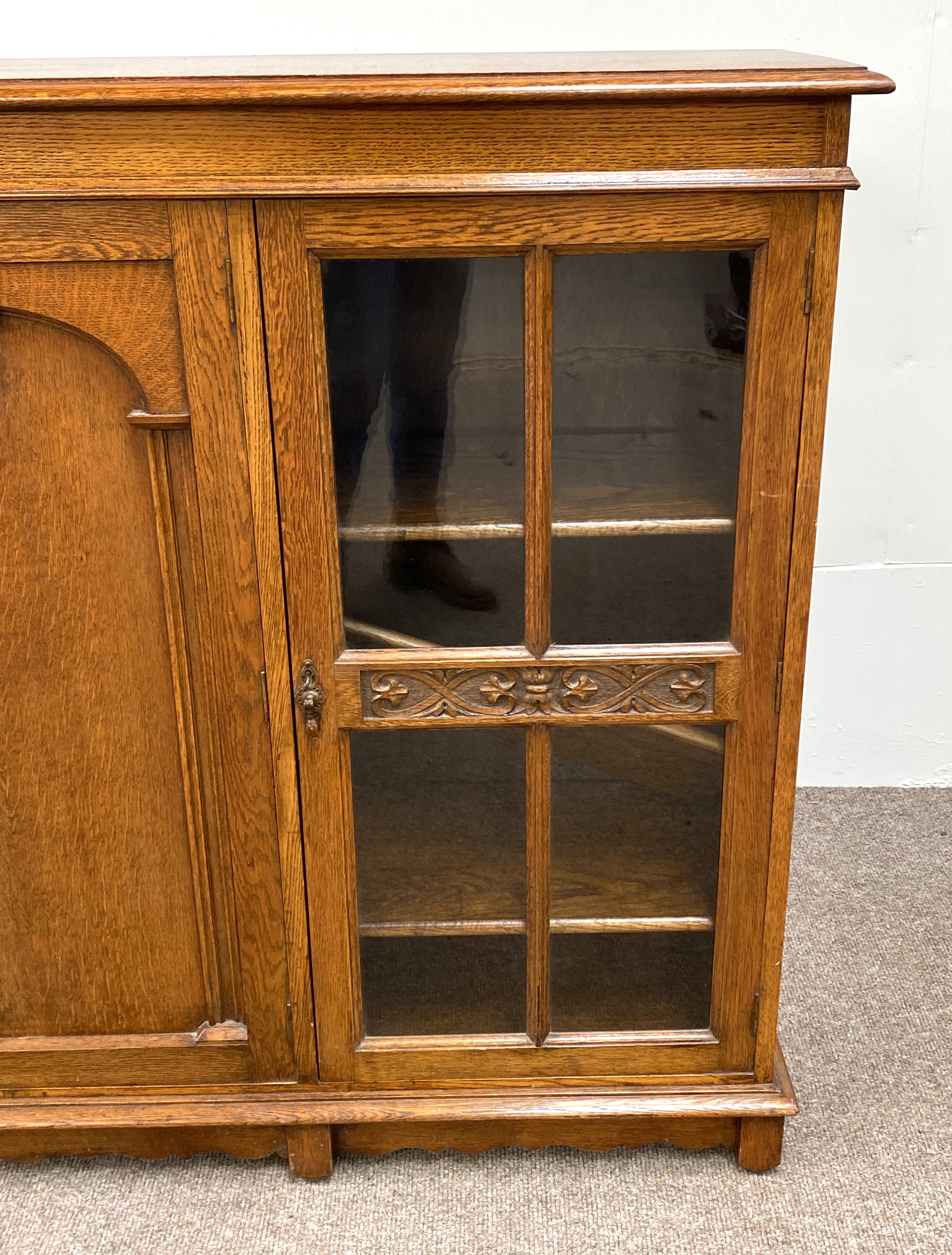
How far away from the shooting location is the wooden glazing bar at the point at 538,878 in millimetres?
1242

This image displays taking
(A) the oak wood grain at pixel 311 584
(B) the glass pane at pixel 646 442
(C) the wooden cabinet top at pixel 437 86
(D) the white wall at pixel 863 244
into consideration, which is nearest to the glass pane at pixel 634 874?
(B) the glass pane at pixel 646 442

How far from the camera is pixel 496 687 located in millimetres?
1205

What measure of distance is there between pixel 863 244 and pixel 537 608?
3.46 feet

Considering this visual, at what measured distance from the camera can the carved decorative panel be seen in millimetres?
1197

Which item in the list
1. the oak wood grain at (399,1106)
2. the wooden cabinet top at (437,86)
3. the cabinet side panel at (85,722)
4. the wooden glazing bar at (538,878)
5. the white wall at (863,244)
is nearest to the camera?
the wooden cabinet top at (437,86)

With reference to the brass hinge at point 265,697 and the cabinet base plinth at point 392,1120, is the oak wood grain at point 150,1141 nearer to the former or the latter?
the cabinet base plinth at point 392,1120

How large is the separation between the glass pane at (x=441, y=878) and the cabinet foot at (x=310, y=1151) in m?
0.16

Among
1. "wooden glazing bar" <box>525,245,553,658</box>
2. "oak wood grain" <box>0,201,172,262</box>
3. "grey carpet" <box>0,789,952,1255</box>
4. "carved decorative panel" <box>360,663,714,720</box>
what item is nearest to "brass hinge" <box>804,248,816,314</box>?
"wooden glazing bar" <box>525,245,553,658</box>

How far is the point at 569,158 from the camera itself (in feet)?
3.37

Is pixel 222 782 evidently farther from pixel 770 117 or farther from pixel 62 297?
pixel 770 117

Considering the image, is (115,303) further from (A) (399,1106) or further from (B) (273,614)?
(A) (399,1106)

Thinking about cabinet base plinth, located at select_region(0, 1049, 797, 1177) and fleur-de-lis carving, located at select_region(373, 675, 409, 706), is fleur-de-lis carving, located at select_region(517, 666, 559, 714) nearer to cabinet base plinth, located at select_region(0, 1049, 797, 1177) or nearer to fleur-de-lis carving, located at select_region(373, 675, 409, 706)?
fleur-de-lis carving, located at select_region(373, 675, 409, 706)

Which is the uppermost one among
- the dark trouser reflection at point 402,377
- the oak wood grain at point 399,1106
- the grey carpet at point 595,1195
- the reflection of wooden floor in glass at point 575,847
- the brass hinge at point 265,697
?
the dark trouser reflection at point 402,377

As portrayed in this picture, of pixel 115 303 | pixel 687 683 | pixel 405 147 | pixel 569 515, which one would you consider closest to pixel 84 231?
pixel 115 303
